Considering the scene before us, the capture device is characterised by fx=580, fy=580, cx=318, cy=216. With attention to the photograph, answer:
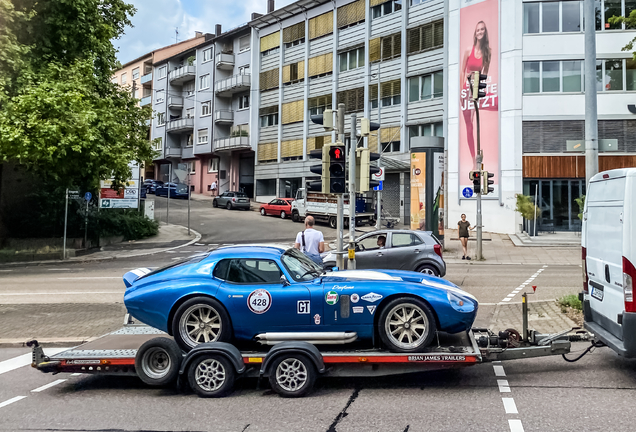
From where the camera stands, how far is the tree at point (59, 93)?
62.5 feet

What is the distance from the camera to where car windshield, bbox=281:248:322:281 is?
6961 mm

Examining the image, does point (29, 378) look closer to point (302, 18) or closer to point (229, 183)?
point (302, 18)

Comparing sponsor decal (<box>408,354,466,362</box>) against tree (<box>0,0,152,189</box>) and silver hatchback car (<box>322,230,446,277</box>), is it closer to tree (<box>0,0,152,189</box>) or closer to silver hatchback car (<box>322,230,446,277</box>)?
silver hatchback car (<box>322,230,446,277</box>)

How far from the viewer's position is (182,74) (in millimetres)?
64000

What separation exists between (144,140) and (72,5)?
731 cm

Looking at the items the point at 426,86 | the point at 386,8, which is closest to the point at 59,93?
the point at 426,86

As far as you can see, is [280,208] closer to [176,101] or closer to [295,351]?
[176,101]

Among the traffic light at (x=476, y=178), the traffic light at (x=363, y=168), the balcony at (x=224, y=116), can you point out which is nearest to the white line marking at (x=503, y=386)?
the traffic light at (x=363, y=168)

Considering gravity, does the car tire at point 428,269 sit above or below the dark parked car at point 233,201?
below

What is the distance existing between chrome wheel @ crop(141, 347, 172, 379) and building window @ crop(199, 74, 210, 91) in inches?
2256

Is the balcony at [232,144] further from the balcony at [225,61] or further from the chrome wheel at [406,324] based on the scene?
the chrome wheel at [406,324]

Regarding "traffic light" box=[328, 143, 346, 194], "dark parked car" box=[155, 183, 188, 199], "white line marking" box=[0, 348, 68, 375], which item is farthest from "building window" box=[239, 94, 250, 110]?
"white line marking" box=[0, 348, 68, 375]

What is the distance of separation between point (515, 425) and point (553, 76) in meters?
30.7

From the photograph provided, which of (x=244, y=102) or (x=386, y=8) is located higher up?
(x=386, y=8)
